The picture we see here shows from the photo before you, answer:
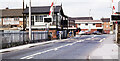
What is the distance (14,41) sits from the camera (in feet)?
79.6

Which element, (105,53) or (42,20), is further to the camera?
(42,20)

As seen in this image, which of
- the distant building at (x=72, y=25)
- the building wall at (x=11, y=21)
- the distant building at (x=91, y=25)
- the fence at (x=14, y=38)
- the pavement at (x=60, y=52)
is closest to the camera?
the pavement at (x=60, y=52)

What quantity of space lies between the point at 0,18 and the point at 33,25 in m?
22.2

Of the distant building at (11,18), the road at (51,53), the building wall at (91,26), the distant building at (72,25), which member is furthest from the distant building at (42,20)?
the building wall at (91,26)

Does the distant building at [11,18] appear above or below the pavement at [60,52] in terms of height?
above

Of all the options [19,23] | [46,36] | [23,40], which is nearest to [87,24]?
[19,23]

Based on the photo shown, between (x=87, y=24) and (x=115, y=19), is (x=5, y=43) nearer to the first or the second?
(x=115, y=19)

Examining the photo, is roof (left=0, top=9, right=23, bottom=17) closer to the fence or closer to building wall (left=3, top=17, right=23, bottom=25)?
building wall (left=3, top=17, right=23, bottom=25)

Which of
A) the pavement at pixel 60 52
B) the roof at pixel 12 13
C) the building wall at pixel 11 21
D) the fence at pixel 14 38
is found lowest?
the pavement at pixel 60 52

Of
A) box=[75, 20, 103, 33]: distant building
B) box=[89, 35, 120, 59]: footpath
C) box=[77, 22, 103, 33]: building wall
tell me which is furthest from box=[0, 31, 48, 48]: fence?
box=[75, 20, 103, 33]: distant building

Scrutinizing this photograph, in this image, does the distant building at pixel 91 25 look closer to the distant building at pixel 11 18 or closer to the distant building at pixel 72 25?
the distant building at pixel 72 25

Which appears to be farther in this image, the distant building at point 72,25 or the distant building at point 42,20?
the distant building at point 72,25

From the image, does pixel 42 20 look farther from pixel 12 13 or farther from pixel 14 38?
pixel 14 38

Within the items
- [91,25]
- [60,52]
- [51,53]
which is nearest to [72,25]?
[91,25]
